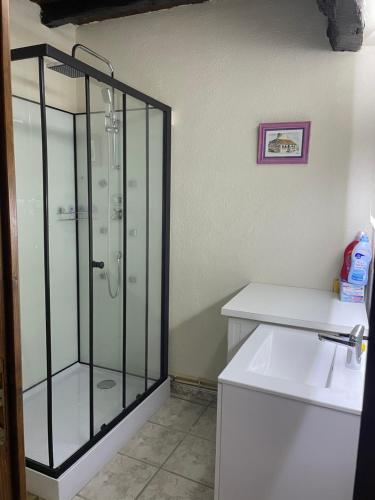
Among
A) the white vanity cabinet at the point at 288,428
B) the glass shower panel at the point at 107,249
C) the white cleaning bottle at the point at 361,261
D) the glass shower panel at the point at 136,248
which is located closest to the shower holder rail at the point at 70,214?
the glass shower panel at the point at 107,249

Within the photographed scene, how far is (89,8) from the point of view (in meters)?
2.40

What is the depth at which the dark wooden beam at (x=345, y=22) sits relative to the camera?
1.63 meters

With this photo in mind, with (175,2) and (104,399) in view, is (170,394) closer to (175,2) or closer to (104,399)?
(104,399)

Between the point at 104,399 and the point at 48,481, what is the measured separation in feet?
1.95

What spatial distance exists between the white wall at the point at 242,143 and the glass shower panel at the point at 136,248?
0.97 feet

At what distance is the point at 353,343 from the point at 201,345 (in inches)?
Answer: 58.1

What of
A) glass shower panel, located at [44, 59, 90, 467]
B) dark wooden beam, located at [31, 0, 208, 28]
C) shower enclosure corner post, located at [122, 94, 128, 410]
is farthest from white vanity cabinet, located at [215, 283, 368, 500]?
dark wooden beam, located at [31, 0, 208, 28]

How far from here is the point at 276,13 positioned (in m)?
2.29

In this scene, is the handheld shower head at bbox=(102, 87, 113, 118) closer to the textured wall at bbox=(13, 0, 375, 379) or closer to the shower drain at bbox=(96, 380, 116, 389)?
the textured wall at bbox=(13, 0, 375, 379)

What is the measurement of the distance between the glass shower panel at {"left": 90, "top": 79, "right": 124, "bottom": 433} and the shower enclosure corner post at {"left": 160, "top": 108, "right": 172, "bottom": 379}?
36 centimetres

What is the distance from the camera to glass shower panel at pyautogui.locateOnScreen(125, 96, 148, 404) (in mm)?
2344

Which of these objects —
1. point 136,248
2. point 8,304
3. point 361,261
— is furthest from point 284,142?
point 8,304

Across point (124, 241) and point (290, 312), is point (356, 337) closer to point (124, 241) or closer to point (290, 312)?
point (290, 312)

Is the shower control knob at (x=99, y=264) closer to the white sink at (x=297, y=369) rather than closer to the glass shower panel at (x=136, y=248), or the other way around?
the glass shower panel at (x=136, y=248)
